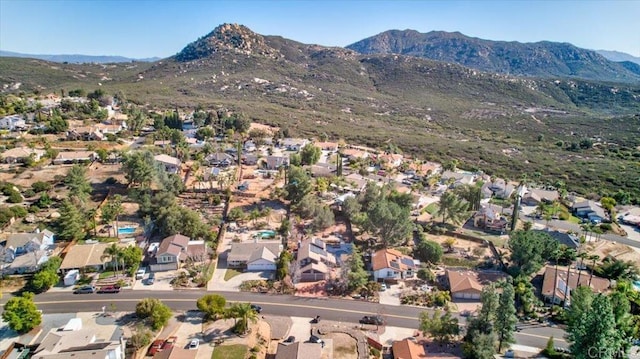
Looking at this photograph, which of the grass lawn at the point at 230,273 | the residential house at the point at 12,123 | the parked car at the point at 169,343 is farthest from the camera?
the residential house at the point at 12,123

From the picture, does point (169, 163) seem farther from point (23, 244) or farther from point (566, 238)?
point (566, 238)

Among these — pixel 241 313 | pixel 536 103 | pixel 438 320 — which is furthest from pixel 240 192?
pixel 536 103

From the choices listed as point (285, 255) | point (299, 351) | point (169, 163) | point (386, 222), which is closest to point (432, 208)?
point (386, 222)

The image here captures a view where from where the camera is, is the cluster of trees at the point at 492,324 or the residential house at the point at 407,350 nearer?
the cluster of trees at the point at 492,324

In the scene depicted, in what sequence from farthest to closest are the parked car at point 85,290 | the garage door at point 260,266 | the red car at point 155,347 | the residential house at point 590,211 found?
the residential house at point 590,211 < the garage door at point 260,266 < the parked car at point 85,290 < the red car at point 155,347

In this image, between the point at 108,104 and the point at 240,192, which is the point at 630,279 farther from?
the point at 108,104

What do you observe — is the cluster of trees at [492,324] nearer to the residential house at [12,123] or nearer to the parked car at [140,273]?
the parked car at [140,273]

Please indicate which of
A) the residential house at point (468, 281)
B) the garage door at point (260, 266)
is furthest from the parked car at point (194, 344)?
the residential house at point (468, 281)
